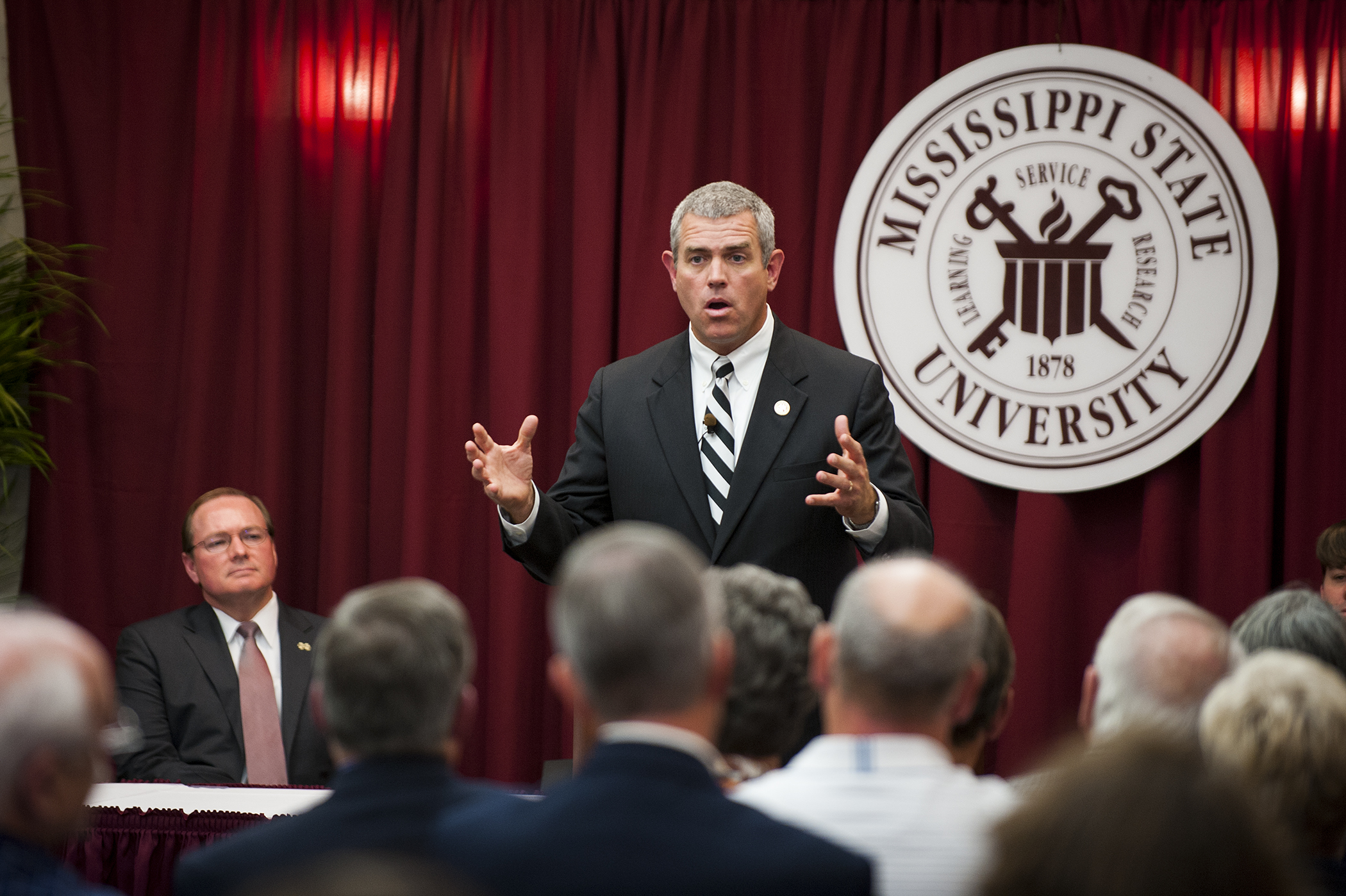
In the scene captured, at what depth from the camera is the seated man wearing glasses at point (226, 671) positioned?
3396 millimetres

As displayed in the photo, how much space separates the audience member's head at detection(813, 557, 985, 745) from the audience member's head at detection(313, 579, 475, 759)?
43 centimetres

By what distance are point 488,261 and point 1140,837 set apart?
3.38 m

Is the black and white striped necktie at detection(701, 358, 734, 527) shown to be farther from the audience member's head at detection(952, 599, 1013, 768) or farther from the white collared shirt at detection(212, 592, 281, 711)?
the white collared shirt at detection(212, 592, 281, 711)

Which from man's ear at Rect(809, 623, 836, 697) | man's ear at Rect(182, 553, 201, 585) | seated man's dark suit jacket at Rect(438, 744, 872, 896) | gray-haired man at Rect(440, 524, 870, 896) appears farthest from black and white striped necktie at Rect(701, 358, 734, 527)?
man's ear at Rect(182, 553, 201, 585)

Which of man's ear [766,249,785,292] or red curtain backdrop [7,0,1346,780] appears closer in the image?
man's ear [766,249,785,292]

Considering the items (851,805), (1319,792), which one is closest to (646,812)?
(851,805)

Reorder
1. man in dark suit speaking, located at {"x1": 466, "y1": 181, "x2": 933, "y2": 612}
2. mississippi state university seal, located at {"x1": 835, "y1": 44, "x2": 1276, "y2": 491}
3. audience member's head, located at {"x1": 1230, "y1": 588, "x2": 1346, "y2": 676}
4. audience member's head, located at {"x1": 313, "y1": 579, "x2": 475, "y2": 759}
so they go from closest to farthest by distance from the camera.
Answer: audience member's head, located at {"x1": 313, "y1": 579, "x2": 475, "y2": 759}
audience member's head, located at {"x1": 1230, "y1": 588, "x2": 1346, "y2": 676}
man in dark suit speaking, located at {"x1": 466, "y1": 181, "x2": 933, "y2": 612}
mississippi state university seal, located at {"x1": 835, "y1": 44, "x2": 1276, "y2": 491}

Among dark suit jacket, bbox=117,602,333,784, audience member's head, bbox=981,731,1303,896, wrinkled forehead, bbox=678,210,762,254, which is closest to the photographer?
audience member's head, bbox=981,731,1303,896

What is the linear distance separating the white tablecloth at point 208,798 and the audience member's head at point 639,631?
123cm

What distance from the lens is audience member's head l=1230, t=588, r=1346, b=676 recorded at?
1974 millimetres

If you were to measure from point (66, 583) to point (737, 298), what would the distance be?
2479mm

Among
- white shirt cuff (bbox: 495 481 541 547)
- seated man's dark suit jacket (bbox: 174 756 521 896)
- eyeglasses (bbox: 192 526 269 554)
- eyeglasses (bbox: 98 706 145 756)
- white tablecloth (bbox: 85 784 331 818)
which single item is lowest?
eyeglasses (bbox: 98 706 145 756)

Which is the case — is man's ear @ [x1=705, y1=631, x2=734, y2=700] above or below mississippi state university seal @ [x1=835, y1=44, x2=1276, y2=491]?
below

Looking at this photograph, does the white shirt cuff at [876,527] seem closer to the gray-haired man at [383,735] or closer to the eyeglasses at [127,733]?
the gray-haired man at [383,735]
